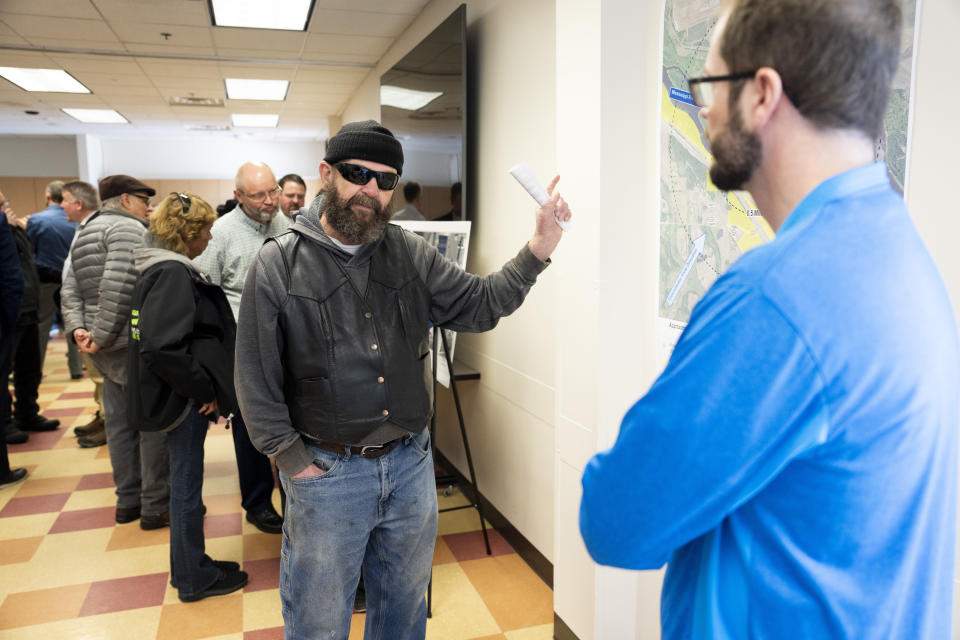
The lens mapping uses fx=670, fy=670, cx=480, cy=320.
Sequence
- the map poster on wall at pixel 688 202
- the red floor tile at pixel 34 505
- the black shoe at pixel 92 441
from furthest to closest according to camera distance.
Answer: the black shoe at pixel 92 441
the red floor tile at pixel 34 505
the map poster on wall at pixel 688 202

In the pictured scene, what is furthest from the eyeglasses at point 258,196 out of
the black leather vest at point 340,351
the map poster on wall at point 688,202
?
the map poster on wall at point 688,202

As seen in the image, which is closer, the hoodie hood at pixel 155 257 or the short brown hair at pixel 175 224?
the hoodie hood at pixel 155 257

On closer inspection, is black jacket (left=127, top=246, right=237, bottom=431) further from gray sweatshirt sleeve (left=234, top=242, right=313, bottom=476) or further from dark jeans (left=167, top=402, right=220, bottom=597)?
gray sweatshirt sleeve (left=234, top=242, right=313, bottom=476)

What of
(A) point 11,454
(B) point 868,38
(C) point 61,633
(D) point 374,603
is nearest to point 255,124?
(A) point 11,454

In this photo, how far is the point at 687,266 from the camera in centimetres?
194

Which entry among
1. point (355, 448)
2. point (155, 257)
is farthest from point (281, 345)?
point (155, 257)

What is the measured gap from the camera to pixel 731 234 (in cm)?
176

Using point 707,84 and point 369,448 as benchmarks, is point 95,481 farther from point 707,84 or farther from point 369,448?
point 707,84

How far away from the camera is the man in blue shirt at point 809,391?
656 mm

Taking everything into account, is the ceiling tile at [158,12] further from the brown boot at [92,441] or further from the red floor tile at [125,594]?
the red floor tile at [125,594]

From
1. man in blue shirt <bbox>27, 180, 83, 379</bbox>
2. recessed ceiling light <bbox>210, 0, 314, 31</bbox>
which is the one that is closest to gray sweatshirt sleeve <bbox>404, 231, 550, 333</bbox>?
recessed ceiling light <bbox>210, 0, 314, 31</bbox>

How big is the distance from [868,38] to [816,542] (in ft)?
1.68

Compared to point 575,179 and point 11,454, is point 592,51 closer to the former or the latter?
point 575,179

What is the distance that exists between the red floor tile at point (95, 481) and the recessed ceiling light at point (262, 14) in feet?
10.4
